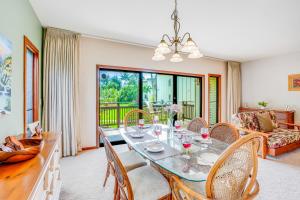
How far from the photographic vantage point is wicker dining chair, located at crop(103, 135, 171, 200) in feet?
4.09

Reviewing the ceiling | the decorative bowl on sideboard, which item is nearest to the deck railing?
the ceiling

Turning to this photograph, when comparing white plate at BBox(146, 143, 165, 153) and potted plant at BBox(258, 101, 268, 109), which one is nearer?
white plate at BBox(146, 143, 165, 153)

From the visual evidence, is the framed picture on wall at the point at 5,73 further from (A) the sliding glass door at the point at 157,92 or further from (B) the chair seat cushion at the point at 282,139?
(B) the chair seat cushion at the point at 282,139

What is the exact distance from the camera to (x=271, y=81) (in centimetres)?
515

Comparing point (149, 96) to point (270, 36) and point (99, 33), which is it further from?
point (270, 36)

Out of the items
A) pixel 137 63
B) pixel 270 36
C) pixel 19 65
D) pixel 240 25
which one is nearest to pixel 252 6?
pixel 240 25

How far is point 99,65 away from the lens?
3592 millimetres

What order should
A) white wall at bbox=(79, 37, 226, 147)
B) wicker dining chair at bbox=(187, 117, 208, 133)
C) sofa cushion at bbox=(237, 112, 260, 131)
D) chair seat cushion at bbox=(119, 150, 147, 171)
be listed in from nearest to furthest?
chair seat cushion at bbox=(119, 150, 147, 171), wicker dining chair at bbox=(187, 117, 208, 133), white wall at bbox=(79, 37, 226, 147), sofa cushion at bbox=(237, 112, 260, 131)

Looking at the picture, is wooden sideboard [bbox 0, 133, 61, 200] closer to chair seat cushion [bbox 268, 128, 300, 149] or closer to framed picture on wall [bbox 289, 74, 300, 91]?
chair seat cushion [bbox 268, 128, 300, 149]

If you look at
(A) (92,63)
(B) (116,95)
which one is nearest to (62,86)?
(A) (92,63)

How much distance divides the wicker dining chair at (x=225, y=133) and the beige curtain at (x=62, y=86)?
8.81 feet

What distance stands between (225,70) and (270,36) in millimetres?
2350

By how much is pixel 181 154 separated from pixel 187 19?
222 centimetres

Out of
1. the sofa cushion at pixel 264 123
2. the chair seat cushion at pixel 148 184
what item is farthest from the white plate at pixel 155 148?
the sofa cushion at pixel 264 123
